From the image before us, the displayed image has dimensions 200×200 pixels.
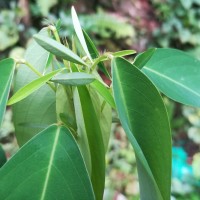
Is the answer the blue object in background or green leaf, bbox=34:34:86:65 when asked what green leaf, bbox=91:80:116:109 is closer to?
green leaf, bbox=34:34:86:65

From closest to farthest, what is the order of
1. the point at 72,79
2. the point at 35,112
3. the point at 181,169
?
1. the point at 72,79
2. the point at 35,112
3. the point at 181,169

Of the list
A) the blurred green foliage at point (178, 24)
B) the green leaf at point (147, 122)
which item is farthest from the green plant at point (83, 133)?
the blurred green foliage at point (178, 24)

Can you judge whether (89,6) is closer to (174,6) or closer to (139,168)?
(174,6)

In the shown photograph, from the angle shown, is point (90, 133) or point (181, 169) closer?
point (90, 133)

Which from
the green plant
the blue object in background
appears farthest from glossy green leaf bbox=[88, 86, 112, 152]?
the blue object in background

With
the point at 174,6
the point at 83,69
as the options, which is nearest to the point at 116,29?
the point at 174,6

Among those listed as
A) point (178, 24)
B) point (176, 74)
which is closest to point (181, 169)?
point (178, 24)

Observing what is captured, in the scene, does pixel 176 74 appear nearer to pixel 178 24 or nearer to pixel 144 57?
pixel 144 57
